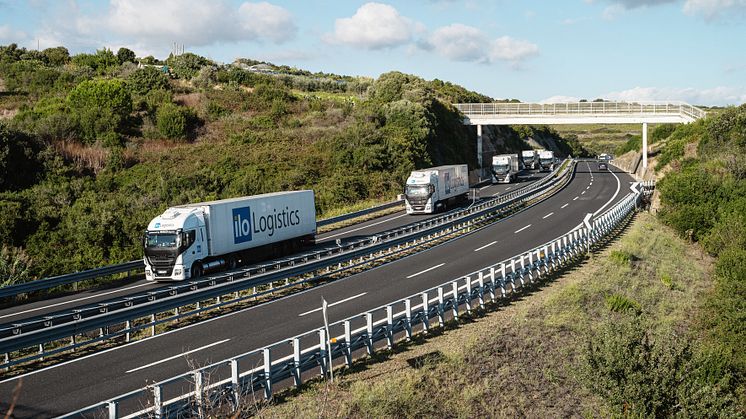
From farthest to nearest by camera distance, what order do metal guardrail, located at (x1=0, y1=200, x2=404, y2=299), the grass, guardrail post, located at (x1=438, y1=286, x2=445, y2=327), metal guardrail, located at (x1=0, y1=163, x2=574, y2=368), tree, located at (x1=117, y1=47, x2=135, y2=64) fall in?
tree, located at (x1=117, y1=47, x2=135, y2=64)
metal guardrail, located at (x1=0, y1=200, x2=404, y2=299)
guardrail post, located at (x1=438, y1=286, x2=445, y2=327)
metal guardrail, located at (x1=0, y1=163, x2=574, y2=368)
the grass

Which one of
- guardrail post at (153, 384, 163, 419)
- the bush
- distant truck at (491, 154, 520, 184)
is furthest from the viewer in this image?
distant truck at (491, 154, 520, 184)

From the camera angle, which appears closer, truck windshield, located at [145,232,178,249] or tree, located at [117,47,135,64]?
truck windshield, located at [145,232,178,249]

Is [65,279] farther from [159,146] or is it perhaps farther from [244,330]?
[159,146]

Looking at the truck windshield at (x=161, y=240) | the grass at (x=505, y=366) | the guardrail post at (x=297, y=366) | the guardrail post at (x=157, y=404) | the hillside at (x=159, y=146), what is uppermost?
the hillside at (x=159, y=146)

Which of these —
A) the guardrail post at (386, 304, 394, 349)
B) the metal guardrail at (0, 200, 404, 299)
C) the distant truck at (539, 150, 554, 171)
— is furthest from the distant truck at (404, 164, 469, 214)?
the distant truck at (539, 150, 554, 171)

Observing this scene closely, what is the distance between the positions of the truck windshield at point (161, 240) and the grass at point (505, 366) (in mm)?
11758

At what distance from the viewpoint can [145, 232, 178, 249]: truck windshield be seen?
987 inches

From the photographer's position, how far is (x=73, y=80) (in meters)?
70.1

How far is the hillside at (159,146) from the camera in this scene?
123ft

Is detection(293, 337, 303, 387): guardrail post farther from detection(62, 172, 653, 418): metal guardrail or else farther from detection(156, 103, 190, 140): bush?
detection(156, 103, 190, 140): bush

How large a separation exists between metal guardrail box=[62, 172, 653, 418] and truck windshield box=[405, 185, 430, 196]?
51.6 ft

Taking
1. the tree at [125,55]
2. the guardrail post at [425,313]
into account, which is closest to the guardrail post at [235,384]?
the guardrail post at [425,313]

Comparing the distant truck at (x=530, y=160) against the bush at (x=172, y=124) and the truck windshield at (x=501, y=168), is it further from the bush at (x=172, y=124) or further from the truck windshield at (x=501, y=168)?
the bush at (x=172, y=124)

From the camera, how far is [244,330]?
1827 cm
